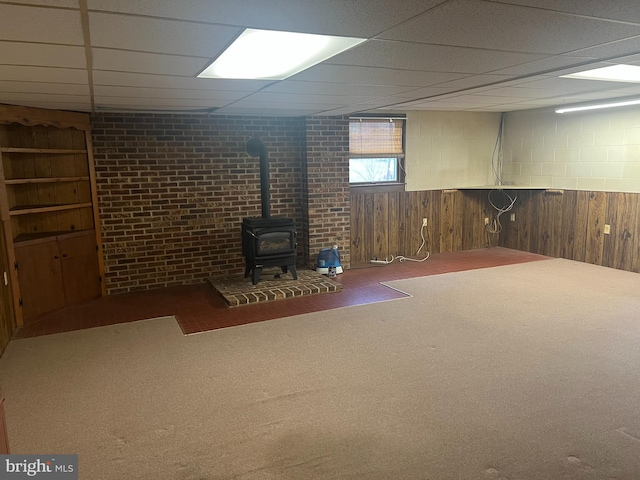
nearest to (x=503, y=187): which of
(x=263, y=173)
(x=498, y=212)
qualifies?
(x=498, y=212)

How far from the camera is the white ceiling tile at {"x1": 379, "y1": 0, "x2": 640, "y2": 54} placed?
6.30ft

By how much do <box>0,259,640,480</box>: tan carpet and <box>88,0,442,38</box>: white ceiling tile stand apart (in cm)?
205

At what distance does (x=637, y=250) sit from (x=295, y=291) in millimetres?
4207

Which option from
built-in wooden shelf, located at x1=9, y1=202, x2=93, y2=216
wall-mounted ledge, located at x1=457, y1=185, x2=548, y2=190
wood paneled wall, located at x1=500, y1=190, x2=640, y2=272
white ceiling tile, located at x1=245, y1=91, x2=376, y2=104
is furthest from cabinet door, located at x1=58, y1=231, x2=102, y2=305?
wood paneled wall, located at x1=500, y1=190, x2=640, y2=272

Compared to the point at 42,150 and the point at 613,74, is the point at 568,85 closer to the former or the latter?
the point at 613,74

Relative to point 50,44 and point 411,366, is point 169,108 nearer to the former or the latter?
point 50,44

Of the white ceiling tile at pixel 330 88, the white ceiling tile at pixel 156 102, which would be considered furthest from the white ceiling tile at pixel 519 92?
the white ceiling tile at pixel 156 102

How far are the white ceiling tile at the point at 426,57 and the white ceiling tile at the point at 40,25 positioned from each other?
135 cm

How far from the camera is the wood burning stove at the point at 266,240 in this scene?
509 cm

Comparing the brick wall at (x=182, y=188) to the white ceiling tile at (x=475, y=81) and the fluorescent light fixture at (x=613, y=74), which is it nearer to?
the white ceiling tile at (x=475, y=81)

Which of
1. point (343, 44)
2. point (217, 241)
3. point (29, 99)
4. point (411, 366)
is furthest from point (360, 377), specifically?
point (29, 99)

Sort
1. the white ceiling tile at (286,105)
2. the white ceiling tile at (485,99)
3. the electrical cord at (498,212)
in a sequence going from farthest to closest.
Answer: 1. the electrical cord at (498,212)
2. the white ceiling tile at (485,99)
3. the white ceiling tile at (286,105)

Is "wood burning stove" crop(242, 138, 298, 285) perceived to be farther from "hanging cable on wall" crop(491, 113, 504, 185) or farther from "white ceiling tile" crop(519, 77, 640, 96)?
"hanging cable on wall" crop(491, 113, 504, 185)

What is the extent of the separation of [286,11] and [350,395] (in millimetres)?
2195
